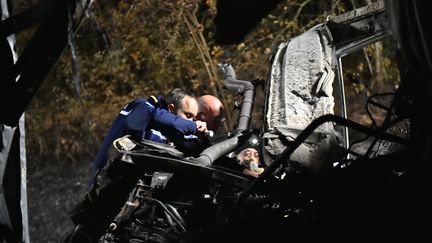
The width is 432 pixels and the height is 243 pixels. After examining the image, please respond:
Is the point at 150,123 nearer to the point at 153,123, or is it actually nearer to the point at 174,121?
the point at 153,123

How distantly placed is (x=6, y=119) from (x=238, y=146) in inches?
56.5

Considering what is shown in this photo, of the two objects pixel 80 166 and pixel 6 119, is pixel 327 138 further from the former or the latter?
pixel 80 166

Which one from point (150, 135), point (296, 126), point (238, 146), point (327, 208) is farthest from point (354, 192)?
point (150, 135)

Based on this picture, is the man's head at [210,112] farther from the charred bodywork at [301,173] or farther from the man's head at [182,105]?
the charred bodywork at [301,173]

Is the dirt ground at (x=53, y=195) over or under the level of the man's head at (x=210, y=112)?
under

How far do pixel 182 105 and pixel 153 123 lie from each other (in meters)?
0.38

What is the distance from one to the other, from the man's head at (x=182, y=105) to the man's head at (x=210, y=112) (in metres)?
0.06

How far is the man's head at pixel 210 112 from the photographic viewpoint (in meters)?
6.20

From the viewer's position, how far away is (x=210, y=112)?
621cm

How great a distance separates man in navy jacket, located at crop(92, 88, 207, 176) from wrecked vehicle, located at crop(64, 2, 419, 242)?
33 cm

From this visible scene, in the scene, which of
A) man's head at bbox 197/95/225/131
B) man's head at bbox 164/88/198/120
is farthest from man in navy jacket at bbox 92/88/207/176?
man's head at bbox 197/95/225/131

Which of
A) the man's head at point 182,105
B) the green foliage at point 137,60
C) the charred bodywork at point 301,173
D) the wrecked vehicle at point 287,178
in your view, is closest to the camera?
the charred bodywork at point 301,173

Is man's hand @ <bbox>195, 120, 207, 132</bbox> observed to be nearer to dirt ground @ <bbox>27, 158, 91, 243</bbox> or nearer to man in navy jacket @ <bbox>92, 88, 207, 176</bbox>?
man in navy jacket @ <bbox>92, 88, 207, 176</bbox>

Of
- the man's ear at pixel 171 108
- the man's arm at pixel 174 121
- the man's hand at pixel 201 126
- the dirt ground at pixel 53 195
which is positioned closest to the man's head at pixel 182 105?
the man's ear at pixel 171 108
